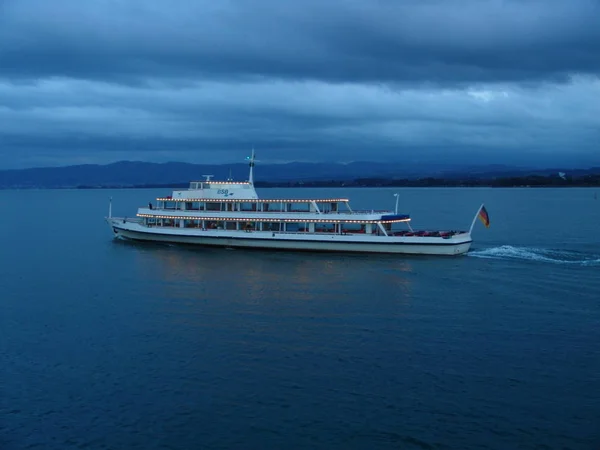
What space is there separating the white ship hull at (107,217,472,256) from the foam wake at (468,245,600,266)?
2576 millimetres

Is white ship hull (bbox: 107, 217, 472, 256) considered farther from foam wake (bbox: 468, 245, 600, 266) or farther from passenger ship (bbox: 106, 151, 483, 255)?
foam wake (bbox: 468, 245, 600, 266)

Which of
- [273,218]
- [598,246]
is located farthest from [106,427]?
[598,246]

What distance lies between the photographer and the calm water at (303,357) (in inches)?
857

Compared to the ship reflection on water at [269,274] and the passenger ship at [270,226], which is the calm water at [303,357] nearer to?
the ship reflection on water at [269,274]

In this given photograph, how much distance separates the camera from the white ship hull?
58.6 meters

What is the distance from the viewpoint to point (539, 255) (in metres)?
56.6

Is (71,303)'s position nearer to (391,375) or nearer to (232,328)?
(232,328)

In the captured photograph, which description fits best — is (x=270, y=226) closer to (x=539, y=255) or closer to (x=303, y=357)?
(x=539, y=255)

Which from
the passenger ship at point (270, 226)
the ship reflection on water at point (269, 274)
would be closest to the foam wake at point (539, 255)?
the passenger ship at point (270, 226)

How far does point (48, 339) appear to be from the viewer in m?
31.8

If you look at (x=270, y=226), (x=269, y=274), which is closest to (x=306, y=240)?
(x=270, y=226)

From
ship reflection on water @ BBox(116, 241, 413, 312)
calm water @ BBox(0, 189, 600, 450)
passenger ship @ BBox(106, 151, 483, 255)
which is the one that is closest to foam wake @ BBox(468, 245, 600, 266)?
calm water @ BBox(0, 189, 600, 450)

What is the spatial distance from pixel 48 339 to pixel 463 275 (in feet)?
99.3

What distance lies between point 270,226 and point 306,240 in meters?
5.66
